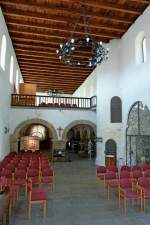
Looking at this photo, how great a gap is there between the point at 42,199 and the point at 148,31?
29.2ft

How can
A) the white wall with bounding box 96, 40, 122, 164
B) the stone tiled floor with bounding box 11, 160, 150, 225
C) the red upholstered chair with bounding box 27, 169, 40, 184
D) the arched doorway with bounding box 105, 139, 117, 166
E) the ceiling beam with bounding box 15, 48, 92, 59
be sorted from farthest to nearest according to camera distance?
the ceiling beam with bounding box 15, 48, 92, 59 < the white wall with bounding box 96, 40, 122, 164 < the arched doorway with bounding box 105, 139, 117, 166 < the red upholstered chair with bounding box 27, 169, 40, 184 < the stone tiled floor with bounding box 11, 160, 150, 225

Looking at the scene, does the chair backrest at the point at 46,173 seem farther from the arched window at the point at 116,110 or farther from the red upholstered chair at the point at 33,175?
the arched window at the point at 116,110

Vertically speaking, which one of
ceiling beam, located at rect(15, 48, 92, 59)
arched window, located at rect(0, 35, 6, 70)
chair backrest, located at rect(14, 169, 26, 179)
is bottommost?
chair backrest, located at rect(14, 169, 26, 179)

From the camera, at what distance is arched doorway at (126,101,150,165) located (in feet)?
34.8

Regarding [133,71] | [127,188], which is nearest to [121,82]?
[133,71]

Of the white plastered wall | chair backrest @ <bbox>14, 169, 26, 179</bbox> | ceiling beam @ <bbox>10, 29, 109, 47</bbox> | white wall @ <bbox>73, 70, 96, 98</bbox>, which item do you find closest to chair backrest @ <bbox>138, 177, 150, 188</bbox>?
chair backrest @ <bbox>14, 169, 26, 179</bbox>

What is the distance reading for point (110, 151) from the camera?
1334cm

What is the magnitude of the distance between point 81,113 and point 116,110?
321cm

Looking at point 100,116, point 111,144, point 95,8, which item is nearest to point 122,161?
point 111,144

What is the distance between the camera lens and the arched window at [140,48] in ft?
37.2

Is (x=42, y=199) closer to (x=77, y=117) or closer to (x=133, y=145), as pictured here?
(x=133, y=145)

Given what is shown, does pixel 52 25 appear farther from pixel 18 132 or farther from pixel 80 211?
pixel 80 211

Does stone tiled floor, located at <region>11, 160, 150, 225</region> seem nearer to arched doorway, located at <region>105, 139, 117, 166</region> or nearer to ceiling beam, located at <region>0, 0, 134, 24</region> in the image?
arched doorway, located at <region>105, 139, 117, 166</region>

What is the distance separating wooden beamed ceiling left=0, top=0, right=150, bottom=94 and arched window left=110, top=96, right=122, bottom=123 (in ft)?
11.7
